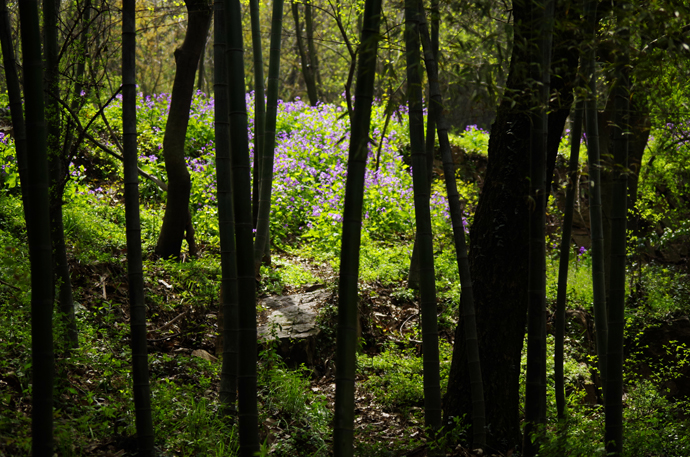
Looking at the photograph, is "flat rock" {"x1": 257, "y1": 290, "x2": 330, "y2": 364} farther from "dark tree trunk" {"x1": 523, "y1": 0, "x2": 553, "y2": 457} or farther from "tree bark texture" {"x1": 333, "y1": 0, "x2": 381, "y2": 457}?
"tree bark texture" {"x1": 333, "y1": 0, "x2": 381, "y2": 457}

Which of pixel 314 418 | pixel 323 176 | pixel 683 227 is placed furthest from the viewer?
pixel 323 176

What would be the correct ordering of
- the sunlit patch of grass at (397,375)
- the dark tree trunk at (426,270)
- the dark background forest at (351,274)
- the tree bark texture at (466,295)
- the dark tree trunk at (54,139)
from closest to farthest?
the dark background forest at (351,274) < the dark tree trunk at (426,270) < the tree bark texture at (466,295) < the dark tree trunk at (54,139) < the sunlit patch of grass at (397,375)

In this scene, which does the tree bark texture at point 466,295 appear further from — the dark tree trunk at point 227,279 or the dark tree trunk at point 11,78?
the dark tree trunk at point 11,78

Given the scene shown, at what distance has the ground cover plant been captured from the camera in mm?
2713

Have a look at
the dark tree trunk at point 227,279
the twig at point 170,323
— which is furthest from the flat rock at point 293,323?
the dark tree trunk at point 227,279

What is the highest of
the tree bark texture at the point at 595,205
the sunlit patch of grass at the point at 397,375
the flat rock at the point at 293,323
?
the tree bark texture at the point at 595,205

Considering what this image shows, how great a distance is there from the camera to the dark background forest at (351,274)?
1913mm

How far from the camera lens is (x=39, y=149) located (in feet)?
5.77

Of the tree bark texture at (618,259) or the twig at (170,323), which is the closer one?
the tree bark texture at (618,259)

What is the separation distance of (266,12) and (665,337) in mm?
16506

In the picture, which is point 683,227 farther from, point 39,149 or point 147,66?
point 147,66

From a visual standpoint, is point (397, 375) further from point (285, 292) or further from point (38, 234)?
point (38, 234)

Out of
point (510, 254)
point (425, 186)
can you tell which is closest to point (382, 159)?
point (510, 254)

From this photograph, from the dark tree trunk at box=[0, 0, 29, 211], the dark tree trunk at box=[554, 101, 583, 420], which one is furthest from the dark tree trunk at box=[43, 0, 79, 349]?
the dark tree trunk at box=[554, 101, 583, 420]
